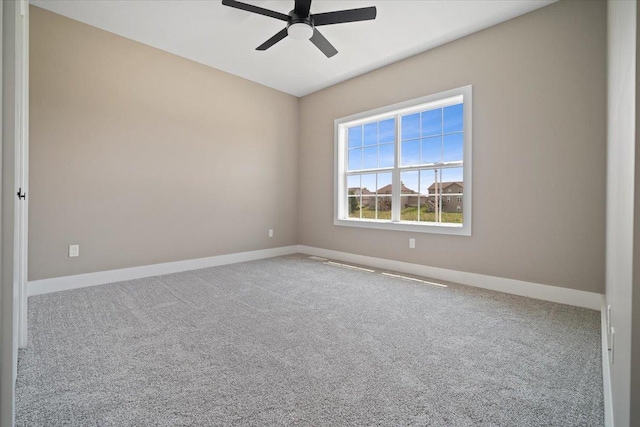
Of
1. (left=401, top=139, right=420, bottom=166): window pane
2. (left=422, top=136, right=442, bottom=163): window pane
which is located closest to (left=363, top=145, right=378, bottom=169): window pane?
(left=401, top=139, right=420, bottom=166): window pane

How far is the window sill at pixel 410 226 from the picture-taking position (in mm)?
3467

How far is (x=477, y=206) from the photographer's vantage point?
3332 mm

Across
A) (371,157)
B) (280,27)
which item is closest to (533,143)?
(371,157)

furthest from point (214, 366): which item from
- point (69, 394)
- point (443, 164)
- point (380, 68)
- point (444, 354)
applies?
point (380, 68)

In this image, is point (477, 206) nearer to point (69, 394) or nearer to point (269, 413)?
point (269, 413)

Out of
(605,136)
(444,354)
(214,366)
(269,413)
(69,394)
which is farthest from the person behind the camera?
(605,136)

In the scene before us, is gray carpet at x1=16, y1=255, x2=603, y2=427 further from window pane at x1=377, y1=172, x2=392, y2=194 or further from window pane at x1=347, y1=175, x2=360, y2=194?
window pane at x1=347, y1=175, x2=360, y2=194

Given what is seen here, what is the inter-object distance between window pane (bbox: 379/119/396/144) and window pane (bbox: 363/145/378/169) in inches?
6.4

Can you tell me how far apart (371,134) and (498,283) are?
2.61 meters

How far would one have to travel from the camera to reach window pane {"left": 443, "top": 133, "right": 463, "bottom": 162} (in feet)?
11.7

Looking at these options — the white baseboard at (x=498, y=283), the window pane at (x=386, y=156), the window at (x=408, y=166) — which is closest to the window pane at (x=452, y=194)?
the window at (x=408, y=166)

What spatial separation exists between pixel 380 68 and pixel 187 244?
359 centimetres

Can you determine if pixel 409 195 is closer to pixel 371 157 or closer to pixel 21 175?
pixel 371 157

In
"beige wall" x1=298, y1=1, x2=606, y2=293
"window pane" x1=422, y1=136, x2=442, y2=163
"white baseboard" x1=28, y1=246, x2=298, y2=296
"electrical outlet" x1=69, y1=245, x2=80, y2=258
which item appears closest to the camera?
"beige wall" x1=298, y1=1, x2=606, y2=293
